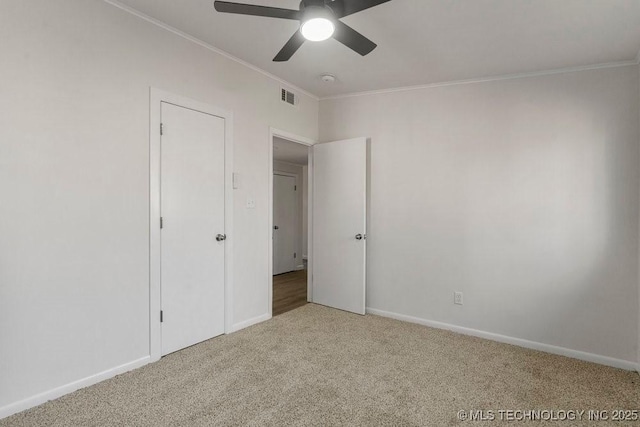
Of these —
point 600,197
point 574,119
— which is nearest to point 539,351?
point 600,197

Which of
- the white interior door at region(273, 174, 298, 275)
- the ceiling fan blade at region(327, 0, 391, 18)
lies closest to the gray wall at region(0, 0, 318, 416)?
the ceiling fan blade at region(327, 0, 391, 18)

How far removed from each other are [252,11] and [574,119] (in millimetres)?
2750

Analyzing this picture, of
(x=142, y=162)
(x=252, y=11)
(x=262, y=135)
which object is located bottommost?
(x=142, y=162)

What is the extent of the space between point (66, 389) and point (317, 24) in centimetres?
263

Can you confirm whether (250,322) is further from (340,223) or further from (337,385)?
(340,223)

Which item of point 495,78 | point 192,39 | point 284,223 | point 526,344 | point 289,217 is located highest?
point 192,39

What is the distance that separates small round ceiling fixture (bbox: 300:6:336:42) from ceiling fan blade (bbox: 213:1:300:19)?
0.23 ft

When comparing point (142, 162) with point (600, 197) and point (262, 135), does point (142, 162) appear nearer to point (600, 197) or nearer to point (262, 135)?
point (262, 135)

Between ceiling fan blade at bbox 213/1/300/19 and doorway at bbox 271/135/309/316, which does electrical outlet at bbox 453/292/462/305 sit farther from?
ceiling fan blade at bbox 213/1/300/19

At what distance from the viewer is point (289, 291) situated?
4863 mm

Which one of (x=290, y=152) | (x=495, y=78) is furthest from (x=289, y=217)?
(x=495, y=78)

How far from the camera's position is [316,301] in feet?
13.6

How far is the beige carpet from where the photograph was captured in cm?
190

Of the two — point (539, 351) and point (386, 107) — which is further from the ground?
point (386, 107)
